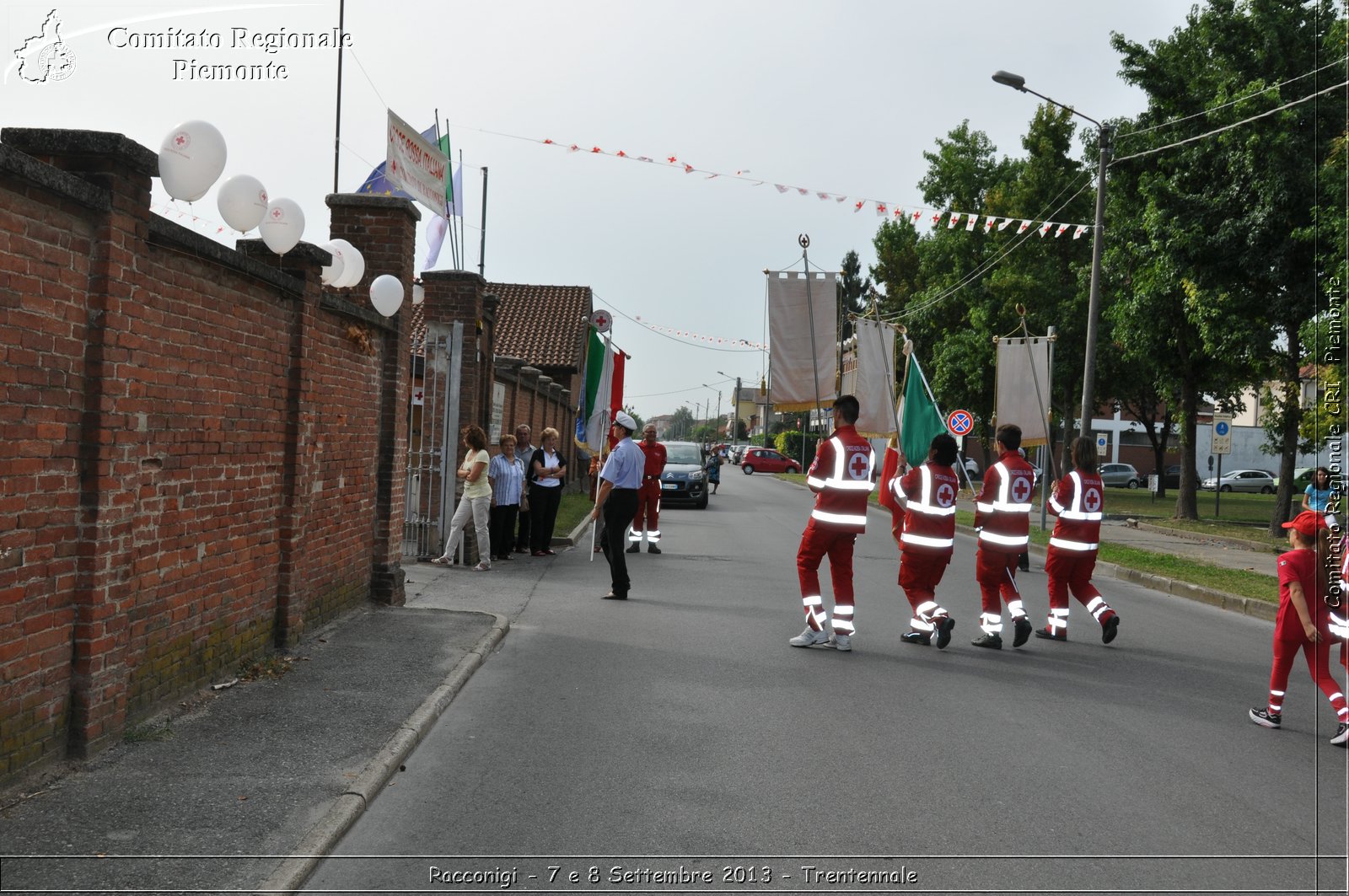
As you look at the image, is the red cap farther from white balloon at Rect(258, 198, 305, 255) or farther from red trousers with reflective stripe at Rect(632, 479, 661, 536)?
red trousers with reflective stripe at Rect(632, 479, 661, 536)

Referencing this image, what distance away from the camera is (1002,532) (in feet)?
31.4

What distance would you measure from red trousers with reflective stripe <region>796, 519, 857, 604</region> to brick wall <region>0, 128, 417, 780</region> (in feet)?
12.5

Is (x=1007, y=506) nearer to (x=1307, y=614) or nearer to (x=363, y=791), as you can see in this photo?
(x=1307, y=614)

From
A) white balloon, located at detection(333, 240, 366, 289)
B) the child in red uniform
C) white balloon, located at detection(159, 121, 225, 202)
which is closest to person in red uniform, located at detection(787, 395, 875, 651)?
the child in red uniform

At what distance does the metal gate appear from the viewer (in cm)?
1430

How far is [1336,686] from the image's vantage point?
6824 mm

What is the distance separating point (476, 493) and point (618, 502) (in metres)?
2.35

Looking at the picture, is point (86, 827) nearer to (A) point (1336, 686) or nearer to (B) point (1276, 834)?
(B) point (1276, 834)

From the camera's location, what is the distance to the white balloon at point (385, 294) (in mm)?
9945

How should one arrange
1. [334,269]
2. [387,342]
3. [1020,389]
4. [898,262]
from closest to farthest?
1. [334,269]
2. [387,342]
3. [1020,389]
4. [898,262]

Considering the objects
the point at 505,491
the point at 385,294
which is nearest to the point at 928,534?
the point at 385,294

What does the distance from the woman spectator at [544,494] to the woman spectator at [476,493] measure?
6.31 feet

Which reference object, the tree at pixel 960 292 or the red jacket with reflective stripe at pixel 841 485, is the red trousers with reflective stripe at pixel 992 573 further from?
Answer: the tree at pixel 960 292

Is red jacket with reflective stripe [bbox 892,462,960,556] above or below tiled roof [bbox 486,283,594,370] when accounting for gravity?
below
